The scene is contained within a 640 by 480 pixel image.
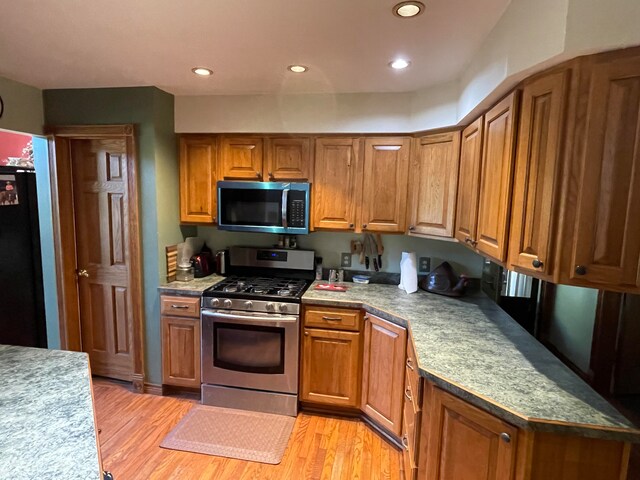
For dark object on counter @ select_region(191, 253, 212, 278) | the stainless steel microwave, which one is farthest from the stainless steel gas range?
the stainless steel microwave

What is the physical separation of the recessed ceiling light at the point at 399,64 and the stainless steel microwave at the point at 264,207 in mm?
1035

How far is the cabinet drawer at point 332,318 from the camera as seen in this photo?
2.54 m

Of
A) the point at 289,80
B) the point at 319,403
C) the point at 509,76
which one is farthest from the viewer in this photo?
the point at 319,403

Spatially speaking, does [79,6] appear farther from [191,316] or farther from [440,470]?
[440,470]

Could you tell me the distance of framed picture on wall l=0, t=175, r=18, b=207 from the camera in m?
2.78

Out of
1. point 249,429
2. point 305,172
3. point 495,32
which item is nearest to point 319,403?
point 249,429

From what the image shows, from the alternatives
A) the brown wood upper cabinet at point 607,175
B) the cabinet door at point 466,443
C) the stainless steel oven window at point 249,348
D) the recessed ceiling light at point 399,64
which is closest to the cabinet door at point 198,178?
the stainless steel oven window at point 249,348

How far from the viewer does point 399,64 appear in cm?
210

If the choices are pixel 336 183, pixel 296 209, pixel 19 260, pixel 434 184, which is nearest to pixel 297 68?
pixel 336 183

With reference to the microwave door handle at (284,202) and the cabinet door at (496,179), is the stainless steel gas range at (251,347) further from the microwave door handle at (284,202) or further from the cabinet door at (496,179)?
the cabinet door at (496,179)

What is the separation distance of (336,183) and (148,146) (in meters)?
1.47

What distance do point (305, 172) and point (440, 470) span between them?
2.12 m

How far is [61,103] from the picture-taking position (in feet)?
9.17

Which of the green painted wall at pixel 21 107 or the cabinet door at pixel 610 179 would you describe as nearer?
the cabinet door at pixel 610 179
